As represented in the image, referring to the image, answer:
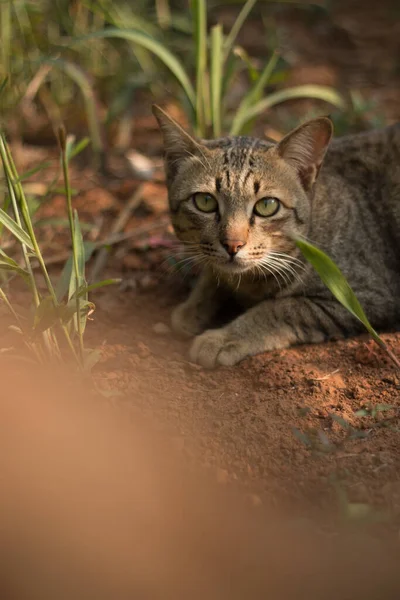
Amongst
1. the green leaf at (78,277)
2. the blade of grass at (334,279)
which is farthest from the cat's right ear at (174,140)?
the blade of grass at (334,279)

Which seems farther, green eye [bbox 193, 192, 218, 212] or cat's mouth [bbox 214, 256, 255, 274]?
green eye [bbox 193, 192, 218, 212]

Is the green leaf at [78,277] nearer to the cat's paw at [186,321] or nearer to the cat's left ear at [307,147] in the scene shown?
the cat's paw at [186,321]

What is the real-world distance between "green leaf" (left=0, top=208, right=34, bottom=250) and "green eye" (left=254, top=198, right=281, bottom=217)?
110 cm

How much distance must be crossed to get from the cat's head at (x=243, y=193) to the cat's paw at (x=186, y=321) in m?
0.37

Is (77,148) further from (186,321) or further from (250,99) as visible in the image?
(250,99)

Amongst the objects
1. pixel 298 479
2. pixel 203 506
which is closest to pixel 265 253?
→ pixel 298 479

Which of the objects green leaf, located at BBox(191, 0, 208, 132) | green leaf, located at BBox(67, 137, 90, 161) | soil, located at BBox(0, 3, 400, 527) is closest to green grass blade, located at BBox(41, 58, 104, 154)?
green leaf, located at BBox(191, 0, 208, 132)

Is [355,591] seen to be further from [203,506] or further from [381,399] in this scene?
[381,399]

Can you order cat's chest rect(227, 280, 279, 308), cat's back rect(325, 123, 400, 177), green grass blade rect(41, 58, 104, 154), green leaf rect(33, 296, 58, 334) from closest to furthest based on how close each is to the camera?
green leaf rect(33, 296, 58, 334), cat's chest rect(227, 280, 279, 308), cat's back rect(325, 123, 400, 177), green grass blade rect(41, 58, 104, 154)

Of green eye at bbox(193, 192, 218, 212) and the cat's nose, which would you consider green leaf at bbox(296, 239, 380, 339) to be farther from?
green eye at bbox(193, 192, 218, 212)

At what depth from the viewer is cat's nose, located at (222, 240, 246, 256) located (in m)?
2.85

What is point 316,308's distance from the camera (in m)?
3.24

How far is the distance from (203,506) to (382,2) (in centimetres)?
764

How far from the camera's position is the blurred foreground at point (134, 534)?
1.61m
